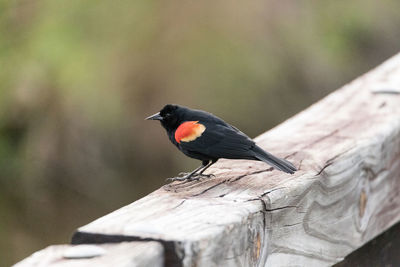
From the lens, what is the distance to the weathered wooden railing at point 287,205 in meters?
1.00

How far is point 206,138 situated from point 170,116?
0.22m

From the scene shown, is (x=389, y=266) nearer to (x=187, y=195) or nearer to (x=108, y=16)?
(x=187, y=195)

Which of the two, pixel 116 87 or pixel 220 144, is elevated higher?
pixel 116 87

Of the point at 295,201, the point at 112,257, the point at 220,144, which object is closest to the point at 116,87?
the point at 220,144

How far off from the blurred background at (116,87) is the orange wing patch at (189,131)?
2722 mm

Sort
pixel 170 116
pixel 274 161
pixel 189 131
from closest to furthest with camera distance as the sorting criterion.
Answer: pixel 274 161
pixel 189 131
pixel 170 116

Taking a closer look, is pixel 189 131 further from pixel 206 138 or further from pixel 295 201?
pixel 295 201

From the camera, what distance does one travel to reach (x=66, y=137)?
4.82m

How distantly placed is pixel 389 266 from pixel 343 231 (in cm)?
31

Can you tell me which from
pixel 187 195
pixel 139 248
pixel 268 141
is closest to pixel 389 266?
pixel 268 141

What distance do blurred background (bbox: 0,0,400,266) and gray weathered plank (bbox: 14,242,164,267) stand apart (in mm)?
3697

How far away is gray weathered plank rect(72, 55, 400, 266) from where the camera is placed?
1.04m

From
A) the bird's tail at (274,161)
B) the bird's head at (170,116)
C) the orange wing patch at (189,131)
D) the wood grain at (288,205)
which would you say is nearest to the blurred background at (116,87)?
the bird's head at (170,116)

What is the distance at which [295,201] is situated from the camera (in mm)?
1322
